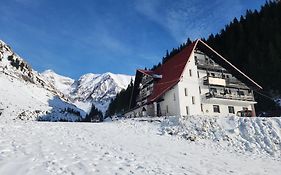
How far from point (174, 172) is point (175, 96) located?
32.3m

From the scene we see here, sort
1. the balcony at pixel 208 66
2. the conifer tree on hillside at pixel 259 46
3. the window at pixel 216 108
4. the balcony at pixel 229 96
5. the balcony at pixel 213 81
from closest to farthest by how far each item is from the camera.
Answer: the balcony at pixel 229 96 < the balcony at pixel 213 81 < the window at pixel 216 108 < the balcony at pixel 208 66 < the conifer tree on hillside at pixel 259 46

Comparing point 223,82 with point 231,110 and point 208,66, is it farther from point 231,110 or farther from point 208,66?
point 231,110

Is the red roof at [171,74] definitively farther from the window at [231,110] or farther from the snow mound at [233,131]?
the snow mound at [233,131]

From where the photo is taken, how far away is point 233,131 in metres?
31.0

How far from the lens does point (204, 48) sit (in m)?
52.7

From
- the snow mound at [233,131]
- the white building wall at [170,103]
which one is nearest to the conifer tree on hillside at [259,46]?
the white building wall at [170,103]

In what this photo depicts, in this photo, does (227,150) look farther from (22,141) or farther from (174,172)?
(22,141)

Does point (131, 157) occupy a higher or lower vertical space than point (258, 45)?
lower

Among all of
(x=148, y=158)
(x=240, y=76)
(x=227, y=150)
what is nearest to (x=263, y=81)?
(x=240, y=76)

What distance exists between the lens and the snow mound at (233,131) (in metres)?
28.0

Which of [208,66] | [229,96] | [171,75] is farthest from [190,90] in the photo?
[229,96]

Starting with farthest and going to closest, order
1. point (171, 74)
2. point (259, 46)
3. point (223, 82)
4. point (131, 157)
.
→ point (259, 46)
point (223, 82)
point (171, 74)
point (131, 157)

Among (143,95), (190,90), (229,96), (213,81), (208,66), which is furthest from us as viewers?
(143,95)

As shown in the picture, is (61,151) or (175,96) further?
(175,96)
